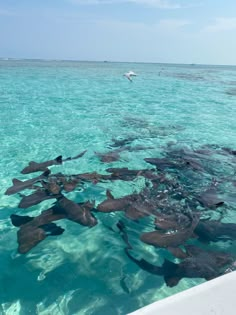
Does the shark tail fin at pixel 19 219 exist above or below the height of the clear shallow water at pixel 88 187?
above

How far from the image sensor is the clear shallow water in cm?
460

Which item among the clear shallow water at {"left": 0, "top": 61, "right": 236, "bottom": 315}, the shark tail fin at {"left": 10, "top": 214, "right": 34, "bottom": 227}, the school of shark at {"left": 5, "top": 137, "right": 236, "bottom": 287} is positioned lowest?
the clear shallow water at {"left": 0, "top": 61, "right": 236, "bottom": 315}

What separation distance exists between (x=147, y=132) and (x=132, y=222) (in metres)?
7.65

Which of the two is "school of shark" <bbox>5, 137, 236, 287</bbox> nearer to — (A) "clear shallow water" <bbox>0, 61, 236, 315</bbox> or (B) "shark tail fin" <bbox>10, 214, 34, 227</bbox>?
(B) "shark tail fin" <bbox>10, 214, 34, 227</bbox>

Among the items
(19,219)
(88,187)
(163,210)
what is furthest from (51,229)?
(163,210)

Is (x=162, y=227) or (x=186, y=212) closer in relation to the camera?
(x=162, y=227)

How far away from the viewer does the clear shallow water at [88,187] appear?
15.1ft

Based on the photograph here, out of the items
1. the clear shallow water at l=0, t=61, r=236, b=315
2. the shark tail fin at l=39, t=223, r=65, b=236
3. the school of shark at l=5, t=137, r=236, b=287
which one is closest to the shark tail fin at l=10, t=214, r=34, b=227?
the school of shark at l=5, t=137, r=236, b=287

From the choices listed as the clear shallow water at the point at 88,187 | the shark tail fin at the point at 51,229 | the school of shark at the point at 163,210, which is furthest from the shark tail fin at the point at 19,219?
the shark tail fin at the point at 51,229

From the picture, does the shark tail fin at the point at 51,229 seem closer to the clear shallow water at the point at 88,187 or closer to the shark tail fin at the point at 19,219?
the clear shallow water at the point at 88,187

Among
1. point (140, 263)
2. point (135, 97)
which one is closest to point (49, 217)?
point (140, 263)

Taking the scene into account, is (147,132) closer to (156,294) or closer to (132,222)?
(132,222)

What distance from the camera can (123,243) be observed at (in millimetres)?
5809

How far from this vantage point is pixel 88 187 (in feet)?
25.6
